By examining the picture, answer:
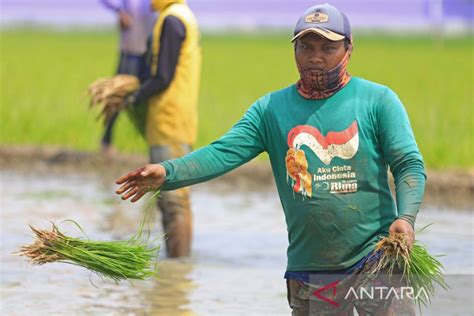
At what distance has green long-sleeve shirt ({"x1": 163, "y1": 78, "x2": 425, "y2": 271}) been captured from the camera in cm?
468

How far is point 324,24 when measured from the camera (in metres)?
4.68

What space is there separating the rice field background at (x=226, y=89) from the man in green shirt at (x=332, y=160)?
3.97 meters

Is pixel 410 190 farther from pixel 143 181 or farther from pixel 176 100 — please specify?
pixel 176 100

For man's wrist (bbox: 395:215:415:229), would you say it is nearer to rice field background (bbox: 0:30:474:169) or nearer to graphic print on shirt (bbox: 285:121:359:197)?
graphic print on shirt (bbox: 285:121:359:197)

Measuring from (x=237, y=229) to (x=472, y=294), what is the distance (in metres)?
2.90

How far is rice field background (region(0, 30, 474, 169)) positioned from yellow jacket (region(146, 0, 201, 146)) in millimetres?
538

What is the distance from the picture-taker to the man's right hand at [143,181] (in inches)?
183

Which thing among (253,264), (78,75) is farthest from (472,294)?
(78,75)

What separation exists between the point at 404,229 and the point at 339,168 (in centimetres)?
40

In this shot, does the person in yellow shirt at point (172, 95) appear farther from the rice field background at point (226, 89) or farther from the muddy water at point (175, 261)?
the rice field background at point (226, 89)

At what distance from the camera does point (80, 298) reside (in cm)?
713

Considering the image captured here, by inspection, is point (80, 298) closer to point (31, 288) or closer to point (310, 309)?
point (31, 288)

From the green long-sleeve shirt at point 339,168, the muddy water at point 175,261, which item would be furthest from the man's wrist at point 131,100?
the green long-sleeve shirt at point 339,168

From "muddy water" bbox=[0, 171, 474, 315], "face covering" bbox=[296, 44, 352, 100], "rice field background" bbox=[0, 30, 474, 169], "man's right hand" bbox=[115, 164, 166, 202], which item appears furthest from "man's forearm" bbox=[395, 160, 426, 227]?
"rice field background" bbox=[0, 30, 474, 169]
